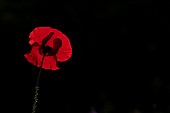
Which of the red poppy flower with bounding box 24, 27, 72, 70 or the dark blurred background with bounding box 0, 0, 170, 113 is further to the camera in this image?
the dark blurred background with bounding box 0, 0, 170, 113

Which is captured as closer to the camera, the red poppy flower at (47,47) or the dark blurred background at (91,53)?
the red poppy flower at (47,47)

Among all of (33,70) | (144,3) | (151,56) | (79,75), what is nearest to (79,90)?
(79,75)

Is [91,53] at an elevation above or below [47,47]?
above

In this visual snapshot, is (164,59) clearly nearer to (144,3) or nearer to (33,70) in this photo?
(144,3)

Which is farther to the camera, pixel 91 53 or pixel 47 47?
pixel 91 53
